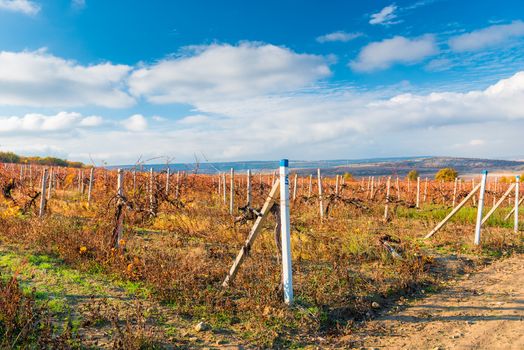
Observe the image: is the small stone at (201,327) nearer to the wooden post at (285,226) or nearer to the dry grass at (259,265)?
the dry grass at (259,265)

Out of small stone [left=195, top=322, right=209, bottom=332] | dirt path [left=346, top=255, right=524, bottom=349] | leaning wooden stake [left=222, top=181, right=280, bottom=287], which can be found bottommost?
dirt path [left=346, top=255, right=524, bottom=349]

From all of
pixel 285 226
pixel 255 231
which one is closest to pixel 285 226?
pixel 285 226

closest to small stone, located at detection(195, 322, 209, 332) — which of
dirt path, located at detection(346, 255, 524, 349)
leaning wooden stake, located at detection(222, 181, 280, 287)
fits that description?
leaning wooden stake, located at detection(222, 181, 280, 287)

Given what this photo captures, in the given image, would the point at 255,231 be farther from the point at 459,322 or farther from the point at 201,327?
the point at 459,322

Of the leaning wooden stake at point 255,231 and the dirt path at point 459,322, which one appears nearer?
the dirt path at point 459,322

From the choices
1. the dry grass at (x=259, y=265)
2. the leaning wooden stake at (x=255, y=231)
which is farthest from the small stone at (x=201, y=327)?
the leaning wooden stake at (x=255, y=231)

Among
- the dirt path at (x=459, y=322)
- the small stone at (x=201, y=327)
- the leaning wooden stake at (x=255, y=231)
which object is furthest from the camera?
the leaning wooden stake at (x=255, y=231)

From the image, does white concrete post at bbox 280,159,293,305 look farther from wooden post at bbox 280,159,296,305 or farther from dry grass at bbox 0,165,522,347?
dry grass at bbox 0,165,522,347

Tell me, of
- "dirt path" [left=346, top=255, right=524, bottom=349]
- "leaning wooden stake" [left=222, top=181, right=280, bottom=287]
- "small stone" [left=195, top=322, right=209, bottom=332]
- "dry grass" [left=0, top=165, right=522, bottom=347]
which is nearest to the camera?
"dirt path" [left=346, top=255, right=524, bottom=349]

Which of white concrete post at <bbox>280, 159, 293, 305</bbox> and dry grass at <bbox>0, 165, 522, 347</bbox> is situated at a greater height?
white concrete post at <bbox>280, 159, 293, 305</bbox>

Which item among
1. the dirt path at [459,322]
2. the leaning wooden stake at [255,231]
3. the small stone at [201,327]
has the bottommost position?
the dirt path at [459,322]

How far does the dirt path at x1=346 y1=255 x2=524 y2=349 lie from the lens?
4.12 metres

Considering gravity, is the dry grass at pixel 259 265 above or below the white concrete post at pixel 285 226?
below

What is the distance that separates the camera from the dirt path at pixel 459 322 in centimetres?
412
